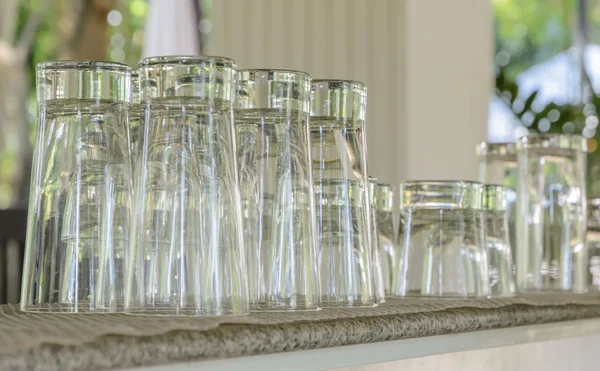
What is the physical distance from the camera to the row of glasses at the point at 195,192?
0.46 meters

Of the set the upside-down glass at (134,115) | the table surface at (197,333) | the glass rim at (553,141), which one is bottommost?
the table surface at (197,333)

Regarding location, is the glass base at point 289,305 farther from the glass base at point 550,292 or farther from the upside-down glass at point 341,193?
the glass base at point 550,292

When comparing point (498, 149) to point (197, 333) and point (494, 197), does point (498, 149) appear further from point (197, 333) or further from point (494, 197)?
point (197, 333)

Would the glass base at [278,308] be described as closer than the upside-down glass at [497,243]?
Yes

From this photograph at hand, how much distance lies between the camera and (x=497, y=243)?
82 cm

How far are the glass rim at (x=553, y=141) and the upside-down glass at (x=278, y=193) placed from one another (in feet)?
1.55

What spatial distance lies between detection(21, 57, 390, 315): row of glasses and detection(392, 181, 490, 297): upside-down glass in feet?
0.51

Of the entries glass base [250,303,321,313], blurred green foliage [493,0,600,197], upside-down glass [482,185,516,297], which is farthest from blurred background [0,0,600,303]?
glass base [250,303,321,313]

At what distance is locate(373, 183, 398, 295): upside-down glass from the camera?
→ 77 centimetres

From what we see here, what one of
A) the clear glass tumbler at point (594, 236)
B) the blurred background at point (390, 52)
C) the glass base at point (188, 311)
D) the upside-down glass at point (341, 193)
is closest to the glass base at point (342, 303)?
the upside-down glass at point (341, 193)

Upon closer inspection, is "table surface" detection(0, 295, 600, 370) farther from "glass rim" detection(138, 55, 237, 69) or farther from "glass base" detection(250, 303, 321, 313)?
"glass rim" detection(138, 55, 237, 69)

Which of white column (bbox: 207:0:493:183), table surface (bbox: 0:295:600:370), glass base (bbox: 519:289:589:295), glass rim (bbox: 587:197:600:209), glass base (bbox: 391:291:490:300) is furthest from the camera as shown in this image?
white column (bbox: 207:0:493:183)

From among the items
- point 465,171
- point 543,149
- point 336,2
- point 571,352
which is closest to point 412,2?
point 336,2

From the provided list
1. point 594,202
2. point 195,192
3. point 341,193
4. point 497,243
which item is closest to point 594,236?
point 594,202
